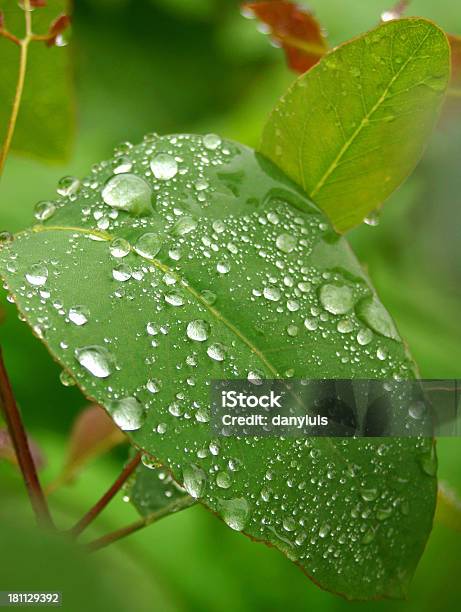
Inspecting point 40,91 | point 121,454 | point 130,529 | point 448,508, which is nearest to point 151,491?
point 130,529

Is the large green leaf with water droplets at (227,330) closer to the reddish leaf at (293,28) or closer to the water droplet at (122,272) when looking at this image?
the water droplet at (122,272)

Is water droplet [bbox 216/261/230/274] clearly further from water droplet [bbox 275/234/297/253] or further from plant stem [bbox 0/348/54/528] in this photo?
plant stem [bbox 0/348/54/528]

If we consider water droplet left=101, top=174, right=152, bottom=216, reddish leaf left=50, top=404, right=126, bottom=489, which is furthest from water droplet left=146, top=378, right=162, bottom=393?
reddish leaf left=50, top=404, right=126, bottom=489

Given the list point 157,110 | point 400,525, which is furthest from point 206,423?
point 157,110

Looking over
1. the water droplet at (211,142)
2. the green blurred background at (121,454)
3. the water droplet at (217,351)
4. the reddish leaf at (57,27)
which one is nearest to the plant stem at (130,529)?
the green blurred background at (121,454)

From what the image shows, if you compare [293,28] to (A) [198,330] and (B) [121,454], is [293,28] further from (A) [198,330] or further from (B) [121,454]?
(B) [121,454]

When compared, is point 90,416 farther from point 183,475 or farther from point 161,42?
point 161,42
